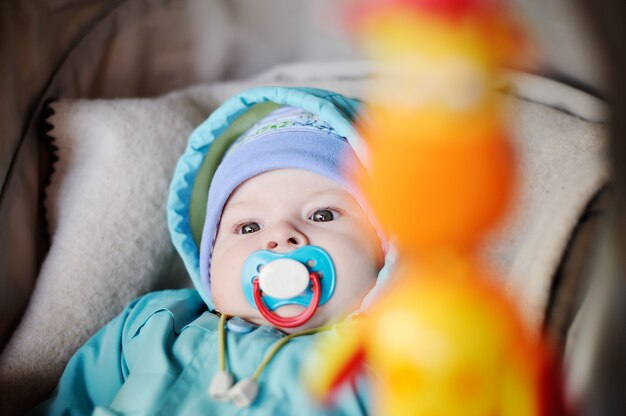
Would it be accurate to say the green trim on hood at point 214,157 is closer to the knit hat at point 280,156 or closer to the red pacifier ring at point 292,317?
the knit hat at point 280,156

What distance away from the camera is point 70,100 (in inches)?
42.6

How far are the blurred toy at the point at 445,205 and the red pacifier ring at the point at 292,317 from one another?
0.28m

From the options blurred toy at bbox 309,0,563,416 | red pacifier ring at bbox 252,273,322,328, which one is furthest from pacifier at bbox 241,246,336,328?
blurred toy at bbox 309,0,563,416

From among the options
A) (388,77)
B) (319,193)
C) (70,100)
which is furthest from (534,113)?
(70,100)

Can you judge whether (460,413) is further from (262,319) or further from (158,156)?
(158,156)

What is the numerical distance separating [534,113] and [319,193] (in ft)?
1.24

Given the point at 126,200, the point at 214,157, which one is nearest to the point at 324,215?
the point at 214,157

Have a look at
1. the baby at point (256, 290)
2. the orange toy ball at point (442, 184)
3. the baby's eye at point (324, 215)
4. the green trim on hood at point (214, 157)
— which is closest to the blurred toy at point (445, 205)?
the orange toy ball at point (442, 184)

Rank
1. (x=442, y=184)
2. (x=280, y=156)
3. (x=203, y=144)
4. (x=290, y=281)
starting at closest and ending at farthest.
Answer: (x=442, y=184) < (x=290, y=281) < (x=280, y=156) < (x=203, y=144)

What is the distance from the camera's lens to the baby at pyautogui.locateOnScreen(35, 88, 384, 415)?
739 millimetres

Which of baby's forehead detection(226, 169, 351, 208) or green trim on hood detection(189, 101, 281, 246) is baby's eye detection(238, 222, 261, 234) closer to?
baby's forehead detection(226, 169, 351, 208)

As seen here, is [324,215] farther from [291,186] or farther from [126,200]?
[126,200]

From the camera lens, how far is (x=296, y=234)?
80cm

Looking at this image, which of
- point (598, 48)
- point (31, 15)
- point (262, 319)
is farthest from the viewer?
point (31, 15)
